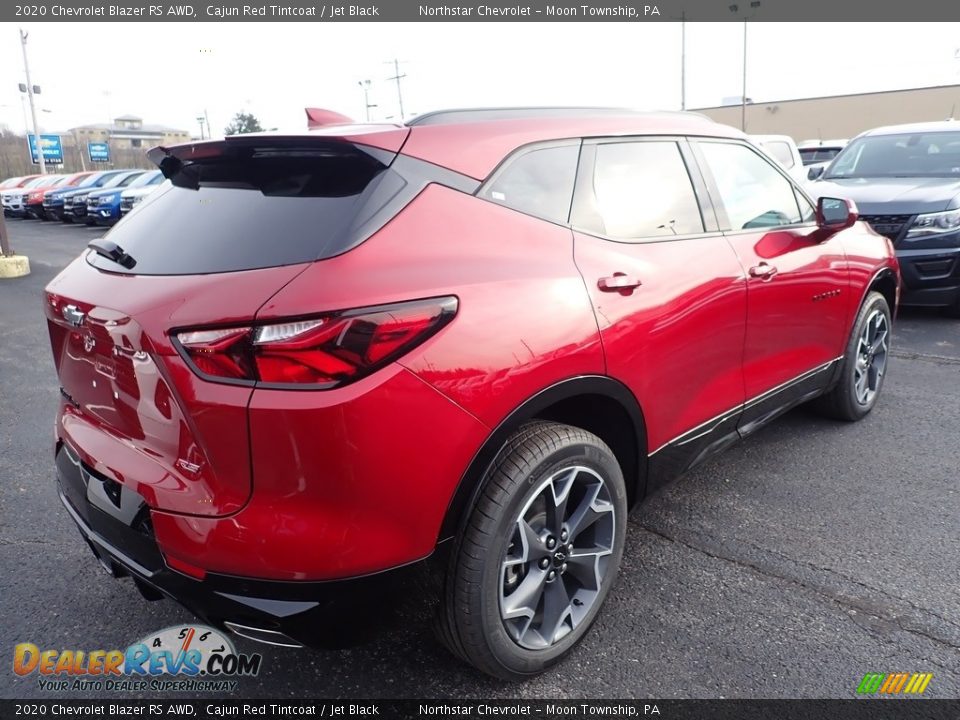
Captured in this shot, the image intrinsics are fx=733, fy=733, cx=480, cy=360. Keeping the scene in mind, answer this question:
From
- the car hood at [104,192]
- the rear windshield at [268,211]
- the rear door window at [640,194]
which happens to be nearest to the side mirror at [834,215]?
the rear door window at [640,194]

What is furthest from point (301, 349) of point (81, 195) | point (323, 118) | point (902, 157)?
point (81, 195)

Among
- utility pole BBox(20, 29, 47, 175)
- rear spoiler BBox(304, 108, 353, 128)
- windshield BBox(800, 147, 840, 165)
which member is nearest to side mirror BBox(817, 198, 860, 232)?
rear spoiler BBox(304, 108, 353, 128)

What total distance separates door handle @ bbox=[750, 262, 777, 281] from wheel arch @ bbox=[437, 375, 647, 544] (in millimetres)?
Answer: 966

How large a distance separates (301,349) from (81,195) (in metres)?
23.3

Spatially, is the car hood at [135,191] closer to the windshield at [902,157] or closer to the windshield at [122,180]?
the windshield at [122,180]

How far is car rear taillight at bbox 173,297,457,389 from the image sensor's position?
1.73m

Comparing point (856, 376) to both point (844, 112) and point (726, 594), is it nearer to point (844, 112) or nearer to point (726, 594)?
point (726, 594)

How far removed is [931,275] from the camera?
6590mm

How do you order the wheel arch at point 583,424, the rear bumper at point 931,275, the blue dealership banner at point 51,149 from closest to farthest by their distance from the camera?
the wheel arch at point 583,424 → the rear bumper at point 931,275 → the blue dealership banner at point 51,149

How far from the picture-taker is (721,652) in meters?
2.39

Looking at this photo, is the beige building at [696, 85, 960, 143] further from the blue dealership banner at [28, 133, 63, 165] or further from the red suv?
the red suv

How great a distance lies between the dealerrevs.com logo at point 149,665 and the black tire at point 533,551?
808mm

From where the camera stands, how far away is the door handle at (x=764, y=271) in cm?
308

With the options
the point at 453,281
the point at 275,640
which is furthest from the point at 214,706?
the point at 453,281
